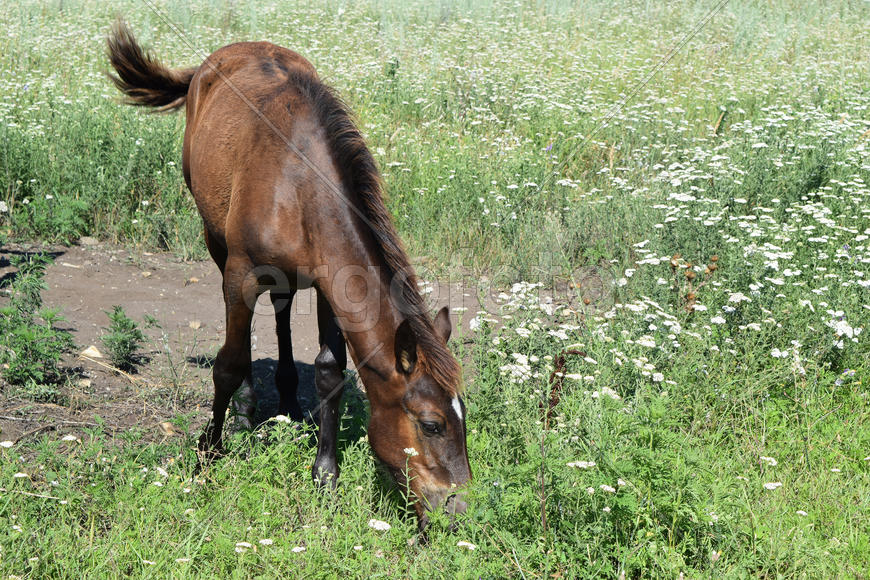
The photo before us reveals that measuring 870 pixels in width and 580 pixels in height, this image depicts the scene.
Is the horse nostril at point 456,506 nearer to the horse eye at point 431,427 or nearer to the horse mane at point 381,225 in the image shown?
the horse eye at point 431,427

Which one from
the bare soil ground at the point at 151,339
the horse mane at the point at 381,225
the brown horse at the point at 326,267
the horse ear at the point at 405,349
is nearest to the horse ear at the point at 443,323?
the brown horse at the point at 326,267

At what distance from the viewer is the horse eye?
3121 mm

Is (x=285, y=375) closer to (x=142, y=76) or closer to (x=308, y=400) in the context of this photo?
(x=308, y=400)

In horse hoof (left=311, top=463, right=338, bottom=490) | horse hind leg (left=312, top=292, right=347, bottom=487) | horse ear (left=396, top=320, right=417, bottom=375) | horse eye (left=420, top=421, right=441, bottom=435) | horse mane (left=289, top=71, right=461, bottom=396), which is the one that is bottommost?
horse hoof (left=311, top=463, right=338, bottom=490)

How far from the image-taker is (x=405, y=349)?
3.15m

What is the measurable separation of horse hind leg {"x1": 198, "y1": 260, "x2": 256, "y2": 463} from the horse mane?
0.80 metres

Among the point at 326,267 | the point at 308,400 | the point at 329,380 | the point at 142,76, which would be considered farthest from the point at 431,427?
the point at 142,76

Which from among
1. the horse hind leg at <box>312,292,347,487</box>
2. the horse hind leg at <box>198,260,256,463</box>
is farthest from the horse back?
the horse hind leg at <box>312,292,347,487</box>

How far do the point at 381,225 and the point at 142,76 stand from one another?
3.46 metres

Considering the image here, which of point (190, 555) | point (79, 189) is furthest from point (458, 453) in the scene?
point (79, 189)

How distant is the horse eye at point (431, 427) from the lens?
3121 mm

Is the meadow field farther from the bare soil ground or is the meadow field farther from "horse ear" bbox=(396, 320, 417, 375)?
"horse ear" bbox=(396, 320, 417, 375)

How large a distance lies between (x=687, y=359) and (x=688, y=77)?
7.19m

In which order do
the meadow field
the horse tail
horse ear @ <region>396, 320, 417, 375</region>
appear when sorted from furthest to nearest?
the horse tail → horse ear @ <region>396, 320, 417, 375</region> → the meadow field
